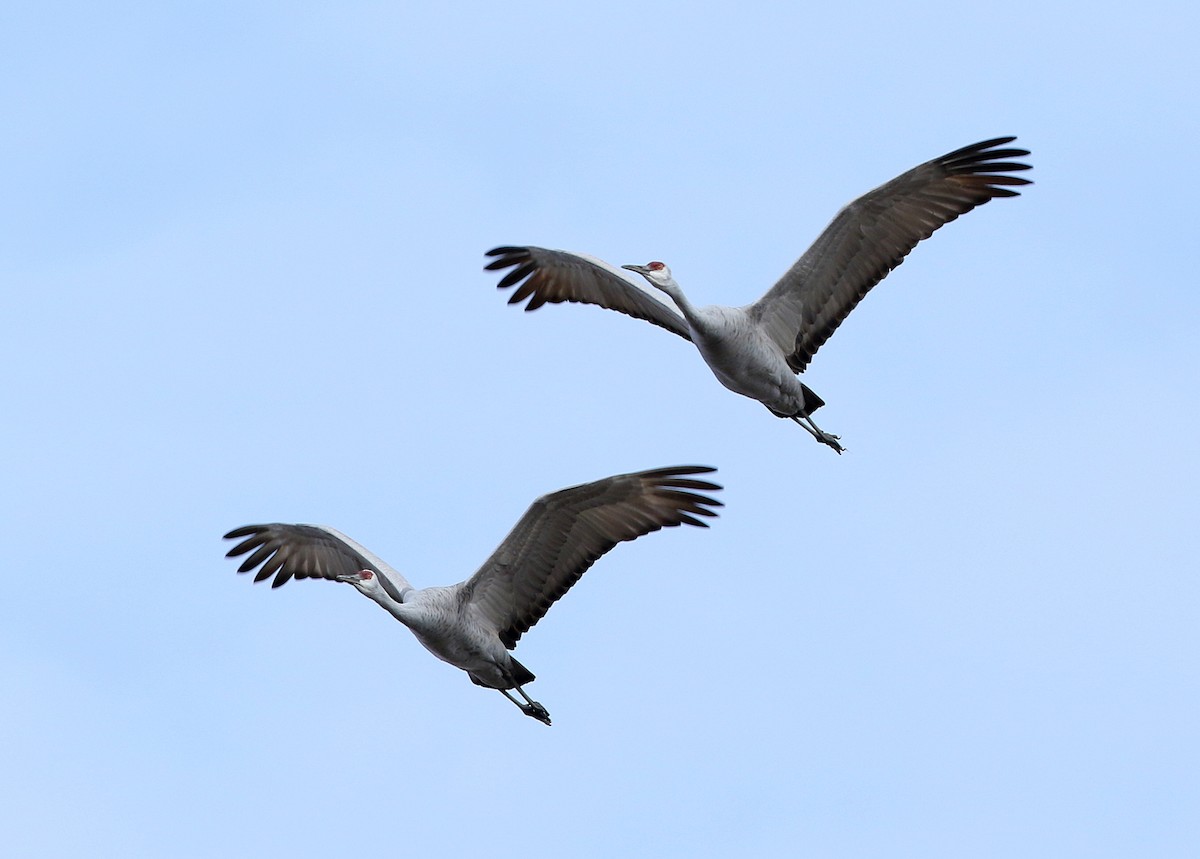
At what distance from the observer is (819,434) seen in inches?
822

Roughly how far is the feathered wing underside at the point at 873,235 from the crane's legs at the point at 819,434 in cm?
80

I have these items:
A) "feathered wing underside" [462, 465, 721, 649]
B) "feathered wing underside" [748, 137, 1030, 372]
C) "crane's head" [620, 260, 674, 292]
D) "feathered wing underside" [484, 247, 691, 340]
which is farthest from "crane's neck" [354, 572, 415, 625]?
"feathered wing underside" [748, 137, 1030, 372]

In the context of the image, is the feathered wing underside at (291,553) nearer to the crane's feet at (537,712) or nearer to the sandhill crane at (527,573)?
the sandhill crane at (527,573)

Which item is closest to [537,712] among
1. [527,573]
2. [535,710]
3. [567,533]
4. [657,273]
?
[535,710]

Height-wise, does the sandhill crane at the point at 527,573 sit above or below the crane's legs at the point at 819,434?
below

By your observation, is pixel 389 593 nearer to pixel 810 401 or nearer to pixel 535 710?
pixel 535 710

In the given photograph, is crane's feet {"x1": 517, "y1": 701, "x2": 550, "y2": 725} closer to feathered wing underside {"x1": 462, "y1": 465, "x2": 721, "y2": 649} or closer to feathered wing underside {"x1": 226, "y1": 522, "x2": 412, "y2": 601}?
feathered wing underside {"x1": 462, "y1": 465, "x2": 721, "y2": 649}

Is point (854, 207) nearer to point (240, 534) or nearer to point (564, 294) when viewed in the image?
point (564, 294)

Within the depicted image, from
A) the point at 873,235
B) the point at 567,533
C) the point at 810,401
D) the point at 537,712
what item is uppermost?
the point at 873,235

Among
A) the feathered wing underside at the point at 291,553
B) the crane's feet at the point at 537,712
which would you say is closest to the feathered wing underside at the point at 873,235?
the crane's feet at the point at 537,712

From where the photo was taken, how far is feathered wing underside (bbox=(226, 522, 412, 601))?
71.4 ft

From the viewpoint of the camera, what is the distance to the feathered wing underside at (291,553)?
21750 mm

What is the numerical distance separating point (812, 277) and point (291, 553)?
6.97 m

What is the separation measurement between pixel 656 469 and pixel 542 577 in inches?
79.8
